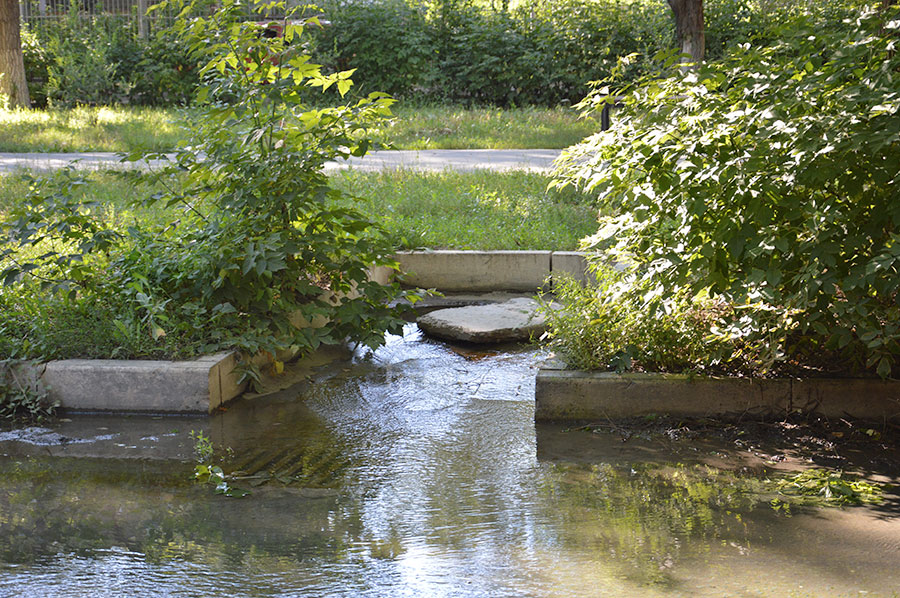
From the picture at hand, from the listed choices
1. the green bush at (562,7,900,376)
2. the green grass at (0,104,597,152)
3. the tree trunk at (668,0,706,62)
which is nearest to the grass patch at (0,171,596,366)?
the tree trunk at (668,0,706,62)

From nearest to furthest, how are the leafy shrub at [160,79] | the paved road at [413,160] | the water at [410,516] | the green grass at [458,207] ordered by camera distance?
the water at [410,516], the green grass at [458,207], the paved road at [413,160], the leafy shrub at [160,79]

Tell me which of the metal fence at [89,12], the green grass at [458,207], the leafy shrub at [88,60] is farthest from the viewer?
the metal fence at [89,12]

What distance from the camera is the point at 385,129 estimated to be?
48.3ft

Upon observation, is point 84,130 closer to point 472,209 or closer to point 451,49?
point 472,209

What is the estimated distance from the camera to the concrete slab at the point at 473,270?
7.75 meters

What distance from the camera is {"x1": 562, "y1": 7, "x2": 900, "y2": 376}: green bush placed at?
13.1 ft

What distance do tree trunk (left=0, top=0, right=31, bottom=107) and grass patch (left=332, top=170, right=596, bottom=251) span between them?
10.6m

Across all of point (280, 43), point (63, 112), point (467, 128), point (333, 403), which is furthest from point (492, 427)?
point (63, 112)

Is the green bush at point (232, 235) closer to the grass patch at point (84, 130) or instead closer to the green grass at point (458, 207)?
the green grass at point (458, 207)

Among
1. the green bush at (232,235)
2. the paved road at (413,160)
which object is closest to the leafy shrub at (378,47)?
the paved road at (413,160)

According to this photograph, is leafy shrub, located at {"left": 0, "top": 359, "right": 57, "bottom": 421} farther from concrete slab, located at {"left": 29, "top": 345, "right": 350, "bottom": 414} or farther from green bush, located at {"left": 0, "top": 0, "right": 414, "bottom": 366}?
green bush, located at {"left": 0, "top": 0, "right": 414, "bottom": 366}

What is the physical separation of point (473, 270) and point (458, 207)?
5.24ft

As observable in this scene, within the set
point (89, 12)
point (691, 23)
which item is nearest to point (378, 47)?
point (89, 12)

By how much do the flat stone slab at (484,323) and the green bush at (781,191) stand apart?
1.84 metres
